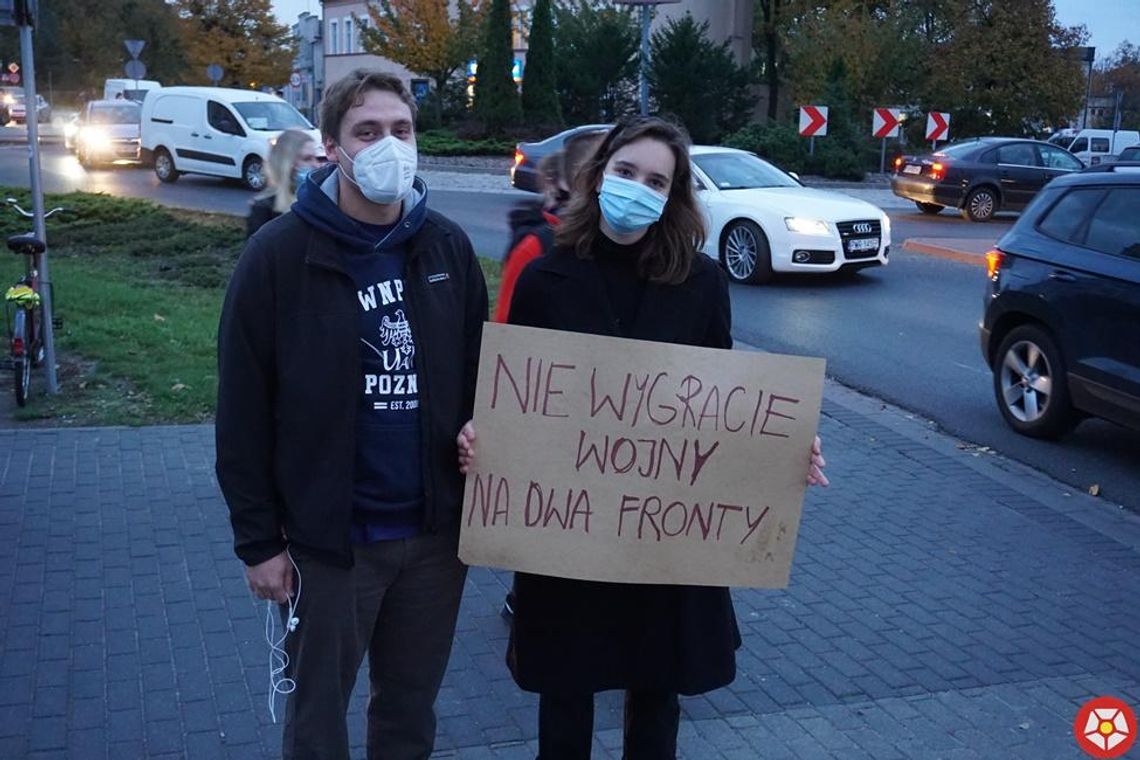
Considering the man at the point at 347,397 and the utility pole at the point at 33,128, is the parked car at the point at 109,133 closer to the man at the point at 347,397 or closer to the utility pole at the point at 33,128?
the utility pole at the point at 33,128

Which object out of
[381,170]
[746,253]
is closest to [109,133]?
[746,253]

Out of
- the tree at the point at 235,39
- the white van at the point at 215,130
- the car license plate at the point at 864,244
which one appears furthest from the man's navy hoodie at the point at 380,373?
the tree at the point at 235,39

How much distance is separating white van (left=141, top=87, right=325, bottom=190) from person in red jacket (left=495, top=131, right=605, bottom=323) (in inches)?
901

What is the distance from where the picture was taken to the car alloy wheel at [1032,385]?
8.12 meters

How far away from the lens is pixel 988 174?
79.8 feet

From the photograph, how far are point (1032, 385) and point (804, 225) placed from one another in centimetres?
640

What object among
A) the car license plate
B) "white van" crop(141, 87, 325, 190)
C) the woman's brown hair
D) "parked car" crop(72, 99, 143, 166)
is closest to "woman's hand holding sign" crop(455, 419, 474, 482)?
the woman's brown hair

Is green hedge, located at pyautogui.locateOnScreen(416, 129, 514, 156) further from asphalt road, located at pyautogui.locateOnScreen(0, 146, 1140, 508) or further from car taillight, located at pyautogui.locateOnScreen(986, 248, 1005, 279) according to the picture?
car taillight, located at pyautogui.locateOnScreen(986, 248, 1005, 279)

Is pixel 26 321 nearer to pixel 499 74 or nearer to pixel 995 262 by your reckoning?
pixel 995 262

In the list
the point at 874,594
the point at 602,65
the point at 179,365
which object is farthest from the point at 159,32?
the point at 874,594

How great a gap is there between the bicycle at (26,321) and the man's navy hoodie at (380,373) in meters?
6.19

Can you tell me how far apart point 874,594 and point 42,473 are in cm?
443

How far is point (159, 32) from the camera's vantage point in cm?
7012

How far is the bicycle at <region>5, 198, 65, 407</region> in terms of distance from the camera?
8.33m
